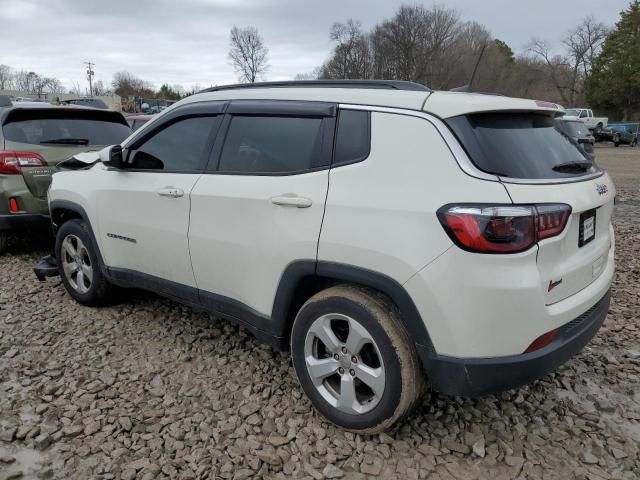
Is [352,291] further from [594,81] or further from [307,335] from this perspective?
[594,81]

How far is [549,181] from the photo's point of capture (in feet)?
7.30

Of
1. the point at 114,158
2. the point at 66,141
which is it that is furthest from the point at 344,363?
the point at 66,141

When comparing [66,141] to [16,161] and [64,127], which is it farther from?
[16,161]

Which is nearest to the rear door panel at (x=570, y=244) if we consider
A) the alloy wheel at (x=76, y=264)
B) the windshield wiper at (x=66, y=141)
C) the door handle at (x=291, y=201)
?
the door handle at (x=291, y=201)

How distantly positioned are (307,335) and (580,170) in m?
1.66

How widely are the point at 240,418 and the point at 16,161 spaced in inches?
158

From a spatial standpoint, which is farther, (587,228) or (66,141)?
(66,141)

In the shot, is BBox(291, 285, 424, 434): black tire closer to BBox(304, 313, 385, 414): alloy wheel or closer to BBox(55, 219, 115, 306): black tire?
BBox(304, 313, 385, 414): alloy wheel

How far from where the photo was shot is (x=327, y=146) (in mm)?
2533

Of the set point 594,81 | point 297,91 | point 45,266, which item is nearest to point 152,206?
point 297,91

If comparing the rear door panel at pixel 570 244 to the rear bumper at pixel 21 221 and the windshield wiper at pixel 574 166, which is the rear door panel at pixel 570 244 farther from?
the rear bumper at pixel 21 221

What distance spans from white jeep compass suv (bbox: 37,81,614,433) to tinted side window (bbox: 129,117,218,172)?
0.7 inches

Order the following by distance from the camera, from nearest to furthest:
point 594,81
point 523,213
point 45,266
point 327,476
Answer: point 523,213, point 327,476, point 45,266, point 594,81

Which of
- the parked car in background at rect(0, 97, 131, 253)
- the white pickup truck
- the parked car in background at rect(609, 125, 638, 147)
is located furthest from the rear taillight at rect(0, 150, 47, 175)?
the parked car in background at rect(609, 125, 638, 147)
